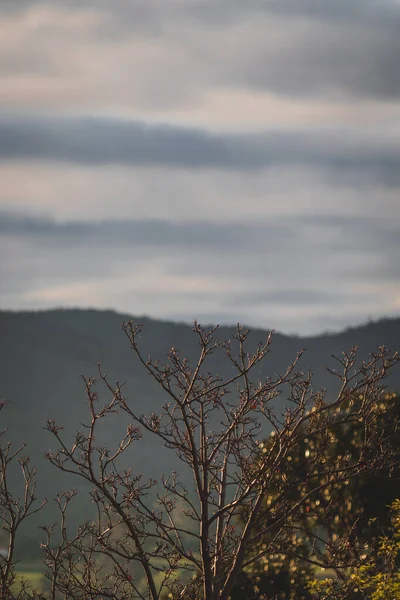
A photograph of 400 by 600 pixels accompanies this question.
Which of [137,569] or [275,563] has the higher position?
[275,563]

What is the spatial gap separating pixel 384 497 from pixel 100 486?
6938mm

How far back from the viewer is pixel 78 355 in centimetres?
4462

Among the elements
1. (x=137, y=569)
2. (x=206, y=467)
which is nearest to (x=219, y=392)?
(x=206, y=467)

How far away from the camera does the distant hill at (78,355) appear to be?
40250mm

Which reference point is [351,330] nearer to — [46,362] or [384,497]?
[46,362]

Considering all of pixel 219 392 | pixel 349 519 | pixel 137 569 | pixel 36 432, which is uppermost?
pixel 219 392

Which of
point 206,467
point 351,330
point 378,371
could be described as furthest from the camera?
point 351,330

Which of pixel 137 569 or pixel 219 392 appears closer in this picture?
pixel 219 392

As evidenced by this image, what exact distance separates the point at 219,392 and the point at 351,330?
36102 millimetres

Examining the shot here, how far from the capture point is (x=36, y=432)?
3912 cm

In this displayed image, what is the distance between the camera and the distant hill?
4025 centimetres

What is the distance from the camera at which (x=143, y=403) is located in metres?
37.8

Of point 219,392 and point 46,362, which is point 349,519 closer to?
point 219,392

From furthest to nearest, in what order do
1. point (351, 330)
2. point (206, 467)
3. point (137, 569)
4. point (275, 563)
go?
point (351, 330), point (137, 569), point (275, 563), point (206, 467)
